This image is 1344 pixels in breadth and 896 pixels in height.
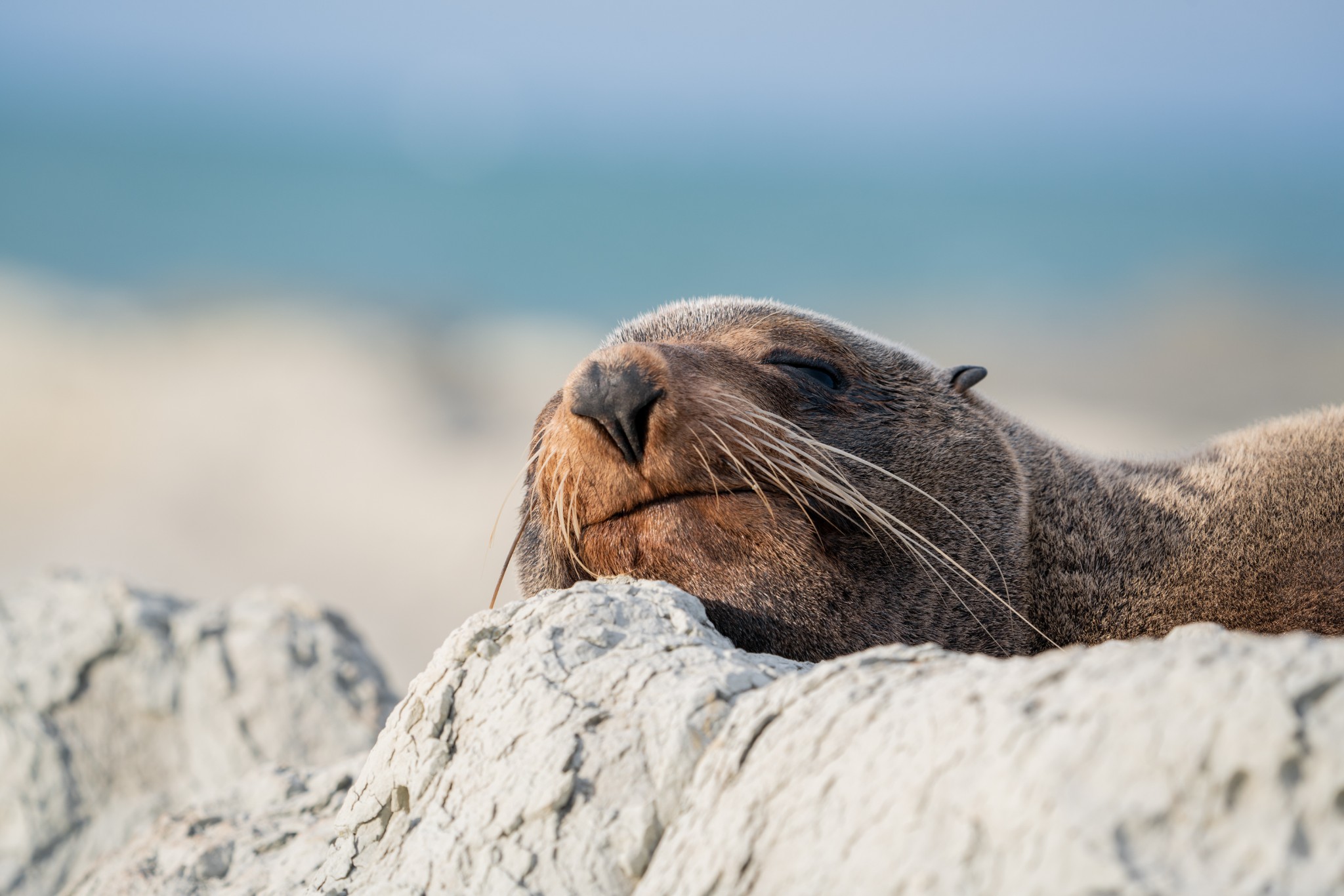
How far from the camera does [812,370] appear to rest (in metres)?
3.61

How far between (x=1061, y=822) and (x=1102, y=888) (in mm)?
96

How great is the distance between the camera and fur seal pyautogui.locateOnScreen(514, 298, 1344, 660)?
2.93m

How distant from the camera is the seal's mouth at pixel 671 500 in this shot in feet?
9.68

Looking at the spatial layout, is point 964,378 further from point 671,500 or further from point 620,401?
point 620,401

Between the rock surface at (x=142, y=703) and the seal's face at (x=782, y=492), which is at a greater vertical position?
the seal's face at (x=782, y=492)

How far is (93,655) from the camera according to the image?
5055 millimetres

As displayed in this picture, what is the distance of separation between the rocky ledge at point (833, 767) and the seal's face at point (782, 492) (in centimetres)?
28

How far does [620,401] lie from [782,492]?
543 millimetres

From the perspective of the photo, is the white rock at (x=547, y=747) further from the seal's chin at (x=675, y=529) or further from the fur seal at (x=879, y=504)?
the fur seal at (x=879, y=504)

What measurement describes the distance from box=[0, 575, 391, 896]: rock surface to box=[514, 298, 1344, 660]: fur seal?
77.8 inches

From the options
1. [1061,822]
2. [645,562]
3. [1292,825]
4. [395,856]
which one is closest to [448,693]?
[395,856]

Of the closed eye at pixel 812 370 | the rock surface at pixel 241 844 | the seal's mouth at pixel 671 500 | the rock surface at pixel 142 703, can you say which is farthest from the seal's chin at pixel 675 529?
the rock surface at pixel 142 703

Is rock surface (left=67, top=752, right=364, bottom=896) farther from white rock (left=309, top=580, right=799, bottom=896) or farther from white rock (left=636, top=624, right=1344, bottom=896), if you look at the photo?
white rock (left=636, top=624, right=1344, bottom=896)

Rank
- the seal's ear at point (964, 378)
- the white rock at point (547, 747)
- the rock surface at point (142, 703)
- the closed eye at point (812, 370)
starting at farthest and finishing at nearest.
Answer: the rock surface at point (142, 703), the seal's ear at point (964, 378), the closed eye at point (812, 370), the white rock at point (547, 747)
